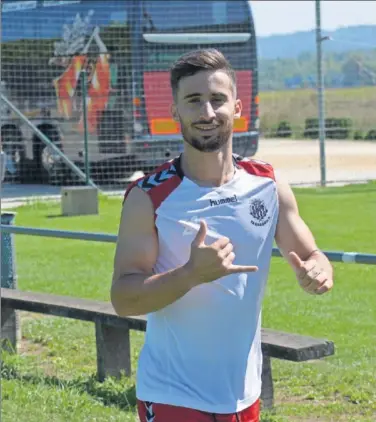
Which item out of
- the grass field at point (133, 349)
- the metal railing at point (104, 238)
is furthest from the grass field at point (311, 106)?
the metal railing at point (104, 238)

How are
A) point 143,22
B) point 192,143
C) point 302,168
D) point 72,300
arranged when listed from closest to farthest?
point 192,143 → point 72,300 → point 143,22 → point 302,168

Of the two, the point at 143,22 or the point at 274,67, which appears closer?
the point at 143,22

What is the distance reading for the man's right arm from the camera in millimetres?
2891

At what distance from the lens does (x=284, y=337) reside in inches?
206

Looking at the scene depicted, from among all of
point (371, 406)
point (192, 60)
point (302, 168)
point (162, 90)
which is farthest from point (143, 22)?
point (192, 60)

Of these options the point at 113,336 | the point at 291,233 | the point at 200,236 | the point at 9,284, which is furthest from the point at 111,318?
the point at 200,236

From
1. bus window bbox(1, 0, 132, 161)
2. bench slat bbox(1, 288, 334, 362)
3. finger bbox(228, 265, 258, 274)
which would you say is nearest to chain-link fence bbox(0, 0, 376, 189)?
bus window bbox(1, 0, 132, 161)

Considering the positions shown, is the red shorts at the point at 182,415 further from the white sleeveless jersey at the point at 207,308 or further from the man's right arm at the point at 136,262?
the man's right arm at the point at 136,262

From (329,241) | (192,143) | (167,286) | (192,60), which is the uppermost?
(192,60)

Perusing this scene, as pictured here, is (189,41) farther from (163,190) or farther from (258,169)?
(163,190)

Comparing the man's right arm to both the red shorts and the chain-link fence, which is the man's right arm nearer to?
the red shorts

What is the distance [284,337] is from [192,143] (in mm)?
2421

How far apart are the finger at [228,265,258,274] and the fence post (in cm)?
420

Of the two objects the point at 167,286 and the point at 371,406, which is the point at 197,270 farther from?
the point at 371,406
